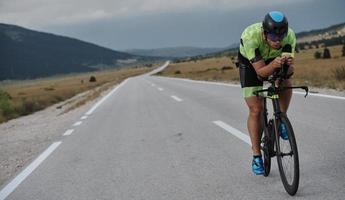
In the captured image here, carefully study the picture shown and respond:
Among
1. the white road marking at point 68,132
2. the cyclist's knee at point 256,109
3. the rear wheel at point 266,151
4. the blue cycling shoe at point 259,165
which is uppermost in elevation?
the cyclist's knee at point 256,109

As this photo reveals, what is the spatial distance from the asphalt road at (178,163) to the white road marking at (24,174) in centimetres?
1

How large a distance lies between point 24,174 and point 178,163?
2194 mm

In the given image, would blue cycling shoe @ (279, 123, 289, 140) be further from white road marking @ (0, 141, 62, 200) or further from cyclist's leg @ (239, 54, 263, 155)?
white road marking @ (0, 141, 62, 200)

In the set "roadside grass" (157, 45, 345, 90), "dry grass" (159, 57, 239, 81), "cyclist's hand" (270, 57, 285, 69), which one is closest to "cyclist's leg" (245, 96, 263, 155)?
"cyclist's hand" (270, 57, 285, 69)

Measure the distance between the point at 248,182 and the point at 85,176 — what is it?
2222 mm

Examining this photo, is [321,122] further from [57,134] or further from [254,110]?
[57,134]

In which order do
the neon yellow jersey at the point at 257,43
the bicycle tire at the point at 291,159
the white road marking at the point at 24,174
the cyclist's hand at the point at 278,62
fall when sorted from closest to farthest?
the bicycle tire at the point at 291,159 < the cyclist's hand at the point at 278,62 < the neon yellow jersey at the point at 257,43 < the white road marking at the point at 24,174

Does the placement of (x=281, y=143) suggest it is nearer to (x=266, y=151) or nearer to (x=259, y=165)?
(x=266, y=151)

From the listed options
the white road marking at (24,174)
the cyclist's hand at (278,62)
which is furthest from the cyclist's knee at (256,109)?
the white road marking at (24,174)

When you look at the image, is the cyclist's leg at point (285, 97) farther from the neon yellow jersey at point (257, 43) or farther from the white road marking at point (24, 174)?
the white road marking at point (24, 174)

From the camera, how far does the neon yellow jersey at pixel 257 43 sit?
4832 millimetres

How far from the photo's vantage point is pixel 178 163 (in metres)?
6.68

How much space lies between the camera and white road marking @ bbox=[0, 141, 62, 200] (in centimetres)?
595

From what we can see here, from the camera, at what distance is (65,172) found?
22.1 ft
